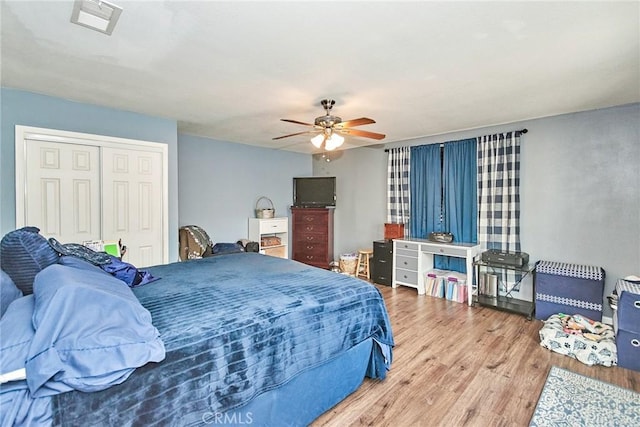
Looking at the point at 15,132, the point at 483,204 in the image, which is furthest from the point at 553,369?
the point at 15,132

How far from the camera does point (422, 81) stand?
2.65 metres

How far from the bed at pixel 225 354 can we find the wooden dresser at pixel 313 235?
3.41 meters

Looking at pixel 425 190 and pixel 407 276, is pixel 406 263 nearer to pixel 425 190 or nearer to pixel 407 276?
pixel 407 276

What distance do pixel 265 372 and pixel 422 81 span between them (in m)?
2.59

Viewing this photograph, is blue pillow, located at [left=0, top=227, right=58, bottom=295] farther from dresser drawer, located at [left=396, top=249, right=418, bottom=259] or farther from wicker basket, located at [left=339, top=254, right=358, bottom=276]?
wicker basket, located at [left=339, top=254, right=358, bottom=276]

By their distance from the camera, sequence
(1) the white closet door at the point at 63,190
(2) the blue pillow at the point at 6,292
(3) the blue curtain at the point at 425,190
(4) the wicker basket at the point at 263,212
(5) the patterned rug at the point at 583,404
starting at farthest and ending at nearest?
(4) the wicker basket at the point at 263,212
(3) the blue curtain at the point at 425,190
(1) the white closet door at the point at 63,190
(5) the patterned rug at the point at 583,404
(2) the blue pillow at the point at 6,292

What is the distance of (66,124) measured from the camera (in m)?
3.20

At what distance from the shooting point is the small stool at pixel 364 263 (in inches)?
215

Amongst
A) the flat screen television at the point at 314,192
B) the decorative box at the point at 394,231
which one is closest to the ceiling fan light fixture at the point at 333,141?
the decorative box at the point at 394,231

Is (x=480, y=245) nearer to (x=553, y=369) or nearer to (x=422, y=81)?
(x=553, y=369)

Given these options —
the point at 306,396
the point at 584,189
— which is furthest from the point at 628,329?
the point at 306,396

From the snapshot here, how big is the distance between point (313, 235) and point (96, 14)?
4.77 meters

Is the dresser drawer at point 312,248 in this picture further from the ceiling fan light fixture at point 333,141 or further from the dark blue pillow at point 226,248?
the ceiling fan light fixture at point 333,141

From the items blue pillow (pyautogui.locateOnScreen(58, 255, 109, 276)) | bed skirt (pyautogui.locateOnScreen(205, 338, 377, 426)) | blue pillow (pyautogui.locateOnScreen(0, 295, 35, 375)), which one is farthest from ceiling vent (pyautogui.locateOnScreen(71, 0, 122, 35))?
bed skirt (pyautogui.locateOnScreen(205, 338, 377, 426))
